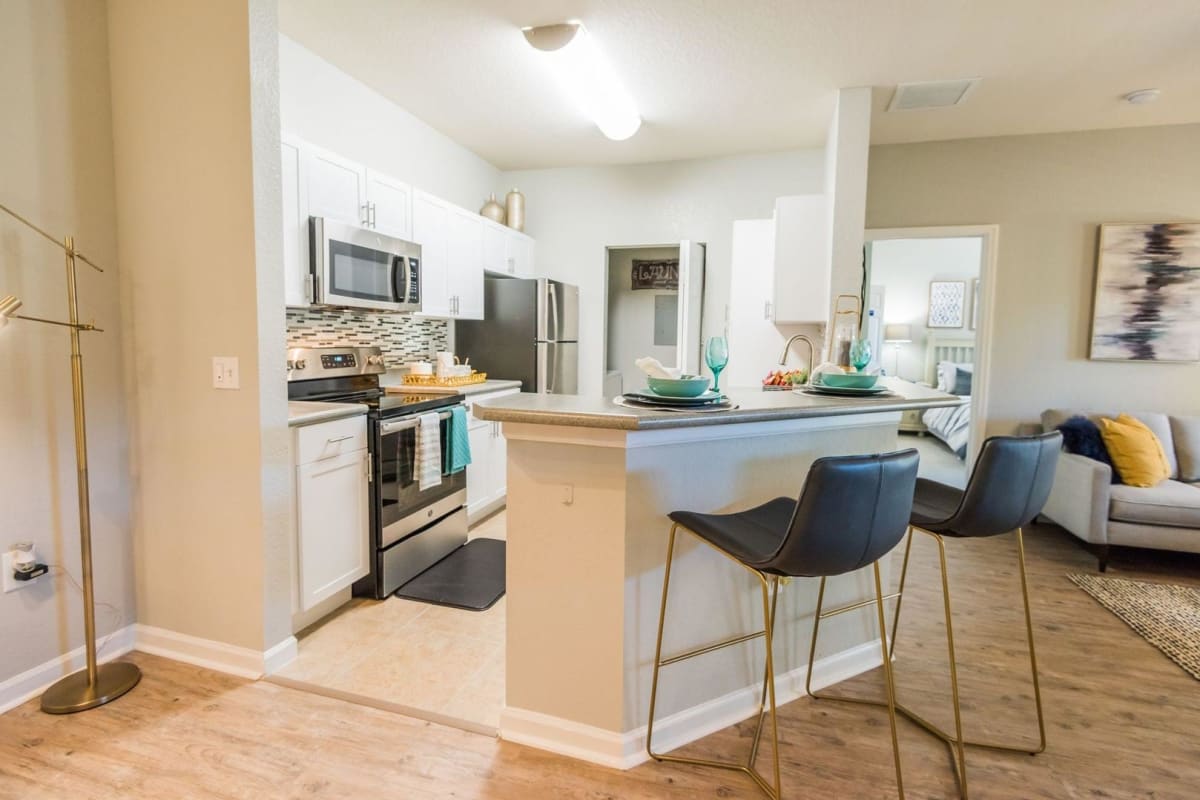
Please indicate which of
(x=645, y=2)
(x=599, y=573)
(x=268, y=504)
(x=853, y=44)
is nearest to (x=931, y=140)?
(x=853, y=44)

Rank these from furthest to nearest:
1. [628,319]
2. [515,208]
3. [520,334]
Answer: [628,319] → [515,208] → [520,334]

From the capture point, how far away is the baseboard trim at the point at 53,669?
1867 millimetres

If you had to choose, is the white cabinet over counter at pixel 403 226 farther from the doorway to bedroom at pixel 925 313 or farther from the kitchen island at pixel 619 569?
the doorway to bedroom at pixel 925 313

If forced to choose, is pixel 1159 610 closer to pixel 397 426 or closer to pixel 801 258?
pixel 801 258

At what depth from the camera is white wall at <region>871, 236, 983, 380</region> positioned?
7501 mm

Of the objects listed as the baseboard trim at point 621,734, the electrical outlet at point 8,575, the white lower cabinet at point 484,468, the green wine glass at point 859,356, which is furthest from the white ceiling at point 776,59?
the baseboard trim at point 621,734

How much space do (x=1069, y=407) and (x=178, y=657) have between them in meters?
5.27

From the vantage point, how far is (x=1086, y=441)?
3521mm

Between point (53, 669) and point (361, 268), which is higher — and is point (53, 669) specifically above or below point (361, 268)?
below

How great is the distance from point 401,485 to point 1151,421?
448 cm

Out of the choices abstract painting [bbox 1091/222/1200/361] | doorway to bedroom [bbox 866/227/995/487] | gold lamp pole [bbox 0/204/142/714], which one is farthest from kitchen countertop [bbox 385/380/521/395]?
doorway to bedroom [bbox 866/227/995/487]

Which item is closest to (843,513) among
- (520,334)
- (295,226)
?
(295,226)

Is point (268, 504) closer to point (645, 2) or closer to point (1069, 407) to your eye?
point (645, 2)

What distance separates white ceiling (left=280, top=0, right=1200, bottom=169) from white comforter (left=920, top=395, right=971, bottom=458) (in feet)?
9.27
